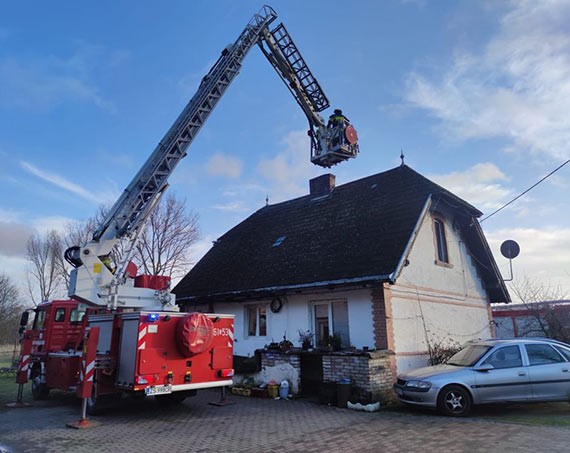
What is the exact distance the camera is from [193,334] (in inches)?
339

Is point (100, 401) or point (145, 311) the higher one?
point (145, 311)

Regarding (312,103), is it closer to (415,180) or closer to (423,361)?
(415,180)

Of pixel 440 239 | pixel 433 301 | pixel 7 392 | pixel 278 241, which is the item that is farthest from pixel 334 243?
pixel 7 392

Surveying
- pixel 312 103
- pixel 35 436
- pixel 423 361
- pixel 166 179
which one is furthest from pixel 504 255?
pixel 35 436

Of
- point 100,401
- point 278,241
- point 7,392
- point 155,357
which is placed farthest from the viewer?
point 278,241

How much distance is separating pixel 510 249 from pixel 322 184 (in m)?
8.11

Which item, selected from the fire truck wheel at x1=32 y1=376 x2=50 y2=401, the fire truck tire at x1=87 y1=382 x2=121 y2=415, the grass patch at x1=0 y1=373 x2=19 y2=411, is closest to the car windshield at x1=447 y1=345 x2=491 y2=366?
the fire truck tire at x1=87 y1=382 x2=121 y2=415

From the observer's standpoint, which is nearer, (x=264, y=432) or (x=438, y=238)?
(x=264, y=432)

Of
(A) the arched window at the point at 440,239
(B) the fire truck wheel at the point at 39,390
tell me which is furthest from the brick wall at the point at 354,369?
(B) the fire truck wheel at the point at 39,390

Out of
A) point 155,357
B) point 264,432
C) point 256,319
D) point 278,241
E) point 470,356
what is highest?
point 278,241

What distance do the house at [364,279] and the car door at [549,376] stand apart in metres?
3.24

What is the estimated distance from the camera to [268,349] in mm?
12500

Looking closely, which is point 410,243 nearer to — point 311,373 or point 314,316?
point 314,316

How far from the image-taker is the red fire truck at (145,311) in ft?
27.5
